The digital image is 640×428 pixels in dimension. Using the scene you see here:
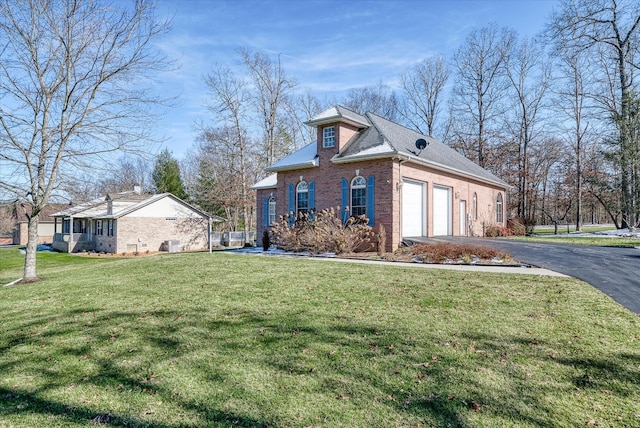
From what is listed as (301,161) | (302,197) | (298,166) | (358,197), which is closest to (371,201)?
(358,197)

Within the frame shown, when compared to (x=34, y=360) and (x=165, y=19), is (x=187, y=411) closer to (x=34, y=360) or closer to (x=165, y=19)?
(x=34, y=360)

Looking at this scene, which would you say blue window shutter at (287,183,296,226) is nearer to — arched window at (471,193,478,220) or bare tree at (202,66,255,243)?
arched window at (471,193,478,220)

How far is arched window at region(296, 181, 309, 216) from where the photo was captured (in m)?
18.0

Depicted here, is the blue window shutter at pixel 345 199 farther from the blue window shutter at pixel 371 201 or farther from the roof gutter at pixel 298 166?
the roof gutter at pixel 298 166

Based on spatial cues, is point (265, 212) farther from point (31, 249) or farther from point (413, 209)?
point (31, 249)

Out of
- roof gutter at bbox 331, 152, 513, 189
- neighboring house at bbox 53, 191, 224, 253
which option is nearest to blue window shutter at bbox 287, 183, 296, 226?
roof gutter at bbox 331, 152, 513, 189

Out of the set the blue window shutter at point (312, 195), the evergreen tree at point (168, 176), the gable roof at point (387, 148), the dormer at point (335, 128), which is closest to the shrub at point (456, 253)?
the gable roof at point (387, 148)

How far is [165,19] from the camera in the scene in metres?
10.5

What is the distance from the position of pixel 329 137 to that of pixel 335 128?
55cm

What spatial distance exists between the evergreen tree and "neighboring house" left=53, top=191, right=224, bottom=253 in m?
6.67

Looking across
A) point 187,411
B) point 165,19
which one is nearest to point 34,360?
point 187,411

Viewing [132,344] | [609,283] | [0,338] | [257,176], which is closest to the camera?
[132,344]

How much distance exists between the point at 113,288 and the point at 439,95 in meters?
33.8

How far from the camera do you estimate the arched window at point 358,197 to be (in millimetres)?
15821
